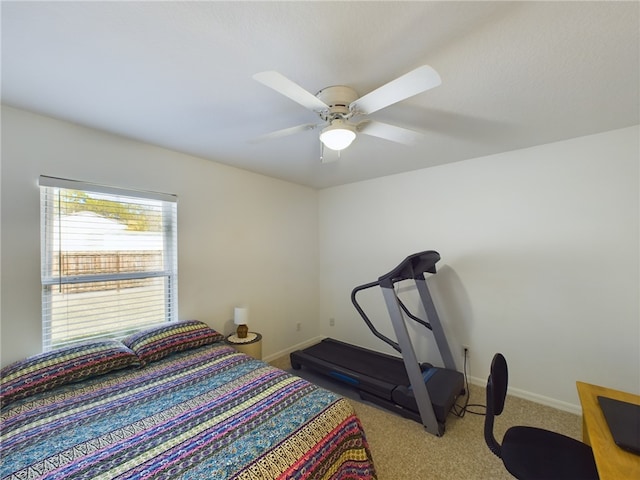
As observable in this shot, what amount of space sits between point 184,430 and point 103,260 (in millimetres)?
1619

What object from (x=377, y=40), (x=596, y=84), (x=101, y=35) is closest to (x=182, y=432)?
(x=101, y=35)

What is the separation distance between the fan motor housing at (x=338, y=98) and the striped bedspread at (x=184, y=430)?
168 centimetres

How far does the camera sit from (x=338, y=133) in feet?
4.87

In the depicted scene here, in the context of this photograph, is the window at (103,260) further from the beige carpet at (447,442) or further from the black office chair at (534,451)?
the black office chair at (534,451)

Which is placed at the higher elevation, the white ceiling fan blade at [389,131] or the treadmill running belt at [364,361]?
the white ceiling fan blade at [389,131]

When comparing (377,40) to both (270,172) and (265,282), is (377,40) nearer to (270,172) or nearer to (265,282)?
(270,172)

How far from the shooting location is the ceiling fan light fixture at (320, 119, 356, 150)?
1.48 meters

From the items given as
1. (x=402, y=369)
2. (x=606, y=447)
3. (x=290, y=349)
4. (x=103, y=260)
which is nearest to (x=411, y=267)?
(x=402, y=369)

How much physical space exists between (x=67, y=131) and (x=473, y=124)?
3063 millimetres

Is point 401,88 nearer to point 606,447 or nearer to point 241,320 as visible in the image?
point 606,447

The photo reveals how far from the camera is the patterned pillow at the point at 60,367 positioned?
5.25ft

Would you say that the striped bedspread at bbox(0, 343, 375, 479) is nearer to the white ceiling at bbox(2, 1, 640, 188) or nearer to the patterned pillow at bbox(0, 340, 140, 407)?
the patterned pillow at bbox(0, 340, 140, 407)

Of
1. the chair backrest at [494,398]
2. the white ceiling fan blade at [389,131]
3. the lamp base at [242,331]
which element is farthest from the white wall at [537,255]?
the lamp base at [242,331]

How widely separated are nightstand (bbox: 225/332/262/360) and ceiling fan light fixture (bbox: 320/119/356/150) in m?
2.13
